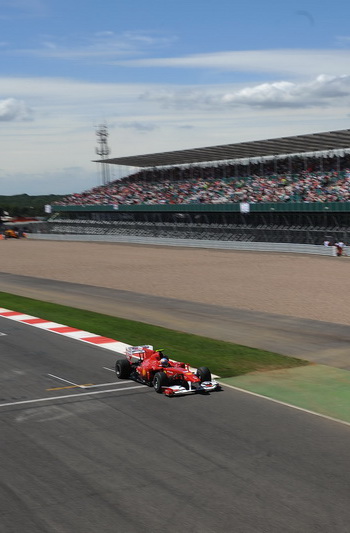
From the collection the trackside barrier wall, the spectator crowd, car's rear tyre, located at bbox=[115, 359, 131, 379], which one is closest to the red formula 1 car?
car's rear tyre, located at bbox=[115, 359, 131, 379]

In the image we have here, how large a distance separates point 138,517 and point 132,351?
21.2 feet

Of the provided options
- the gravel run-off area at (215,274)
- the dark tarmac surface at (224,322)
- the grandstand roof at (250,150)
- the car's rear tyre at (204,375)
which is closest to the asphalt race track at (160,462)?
the car's rear tyre at (204,375)

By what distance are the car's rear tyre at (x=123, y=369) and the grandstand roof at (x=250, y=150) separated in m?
42.9

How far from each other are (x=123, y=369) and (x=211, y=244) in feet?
146

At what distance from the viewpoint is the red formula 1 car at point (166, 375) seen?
12203 millimetres

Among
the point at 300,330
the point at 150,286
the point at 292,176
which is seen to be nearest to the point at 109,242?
the point at 292,176

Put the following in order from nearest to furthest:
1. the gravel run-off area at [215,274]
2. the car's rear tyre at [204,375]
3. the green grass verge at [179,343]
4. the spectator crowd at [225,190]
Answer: the car's rear tyre at [204,375] → the green grass verge at [179,343] → the gravel run-off area at [215,274] → the spectator crowd at [225,190]

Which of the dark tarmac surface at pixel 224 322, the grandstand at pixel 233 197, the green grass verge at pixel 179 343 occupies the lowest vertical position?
the dark tarmac surface at pixel 224 322

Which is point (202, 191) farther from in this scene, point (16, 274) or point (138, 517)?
point (138, 517)

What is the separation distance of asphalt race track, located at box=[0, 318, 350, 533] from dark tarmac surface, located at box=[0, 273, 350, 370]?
4.66 metres

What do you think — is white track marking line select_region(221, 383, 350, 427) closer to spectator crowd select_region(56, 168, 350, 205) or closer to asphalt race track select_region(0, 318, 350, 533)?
asphalt race track select_region(0, 318, 350, 533)

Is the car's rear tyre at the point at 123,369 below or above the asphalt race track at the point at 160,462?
above

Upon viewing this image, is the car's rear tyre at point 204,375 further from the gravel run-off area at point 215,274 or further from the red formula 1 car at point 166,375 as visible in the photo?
the gravel run-off area at point 215,274

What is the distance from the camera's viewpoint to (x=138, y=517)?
7254mm
